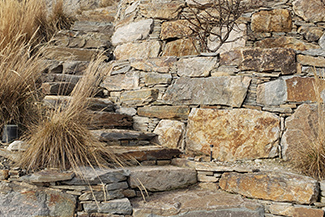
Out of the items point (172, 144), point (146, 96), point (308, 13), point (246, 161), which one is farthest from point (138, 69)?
point (308, 13)

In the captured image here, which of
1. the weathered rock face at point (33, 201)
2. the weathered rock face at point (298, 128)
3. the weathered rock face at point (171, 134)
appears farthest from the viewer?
the weathered rock face at point (171, 134)

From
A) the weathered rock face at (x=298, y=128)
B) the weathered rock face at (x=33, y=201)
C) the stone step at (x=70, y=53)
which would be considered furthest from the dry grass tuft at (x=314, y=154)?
the stone step at (x=70, y=53)

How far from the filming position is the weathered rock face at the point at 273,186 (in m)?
2.23

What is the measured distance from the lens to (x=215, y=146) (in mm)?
2867

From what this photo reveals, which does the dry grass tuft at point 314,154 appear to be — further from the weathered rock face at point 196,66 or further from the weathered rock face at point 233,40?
the weathered rock face at point 233,40

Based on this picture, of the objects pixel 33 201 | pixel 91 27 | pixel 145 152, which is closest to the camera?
pixel 33 201

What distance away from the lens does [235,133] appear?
282 centimetres

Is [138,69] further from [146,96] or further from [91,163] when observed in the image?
[91,163]

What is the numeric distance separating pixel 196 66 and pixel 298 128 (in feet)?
3.74

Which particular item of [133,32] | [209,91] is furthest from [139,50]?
[209,91]

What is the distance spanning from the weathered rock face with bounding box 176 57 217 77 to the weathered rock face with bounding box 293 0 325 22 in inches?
53.8

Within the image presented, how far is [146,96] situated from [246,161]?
4.04ft

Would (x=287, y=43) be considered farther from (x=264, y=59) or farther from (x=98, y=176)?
(x=98, y=176)

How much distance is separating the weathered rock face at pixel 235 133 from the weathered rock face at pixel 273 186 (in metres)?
0.35
